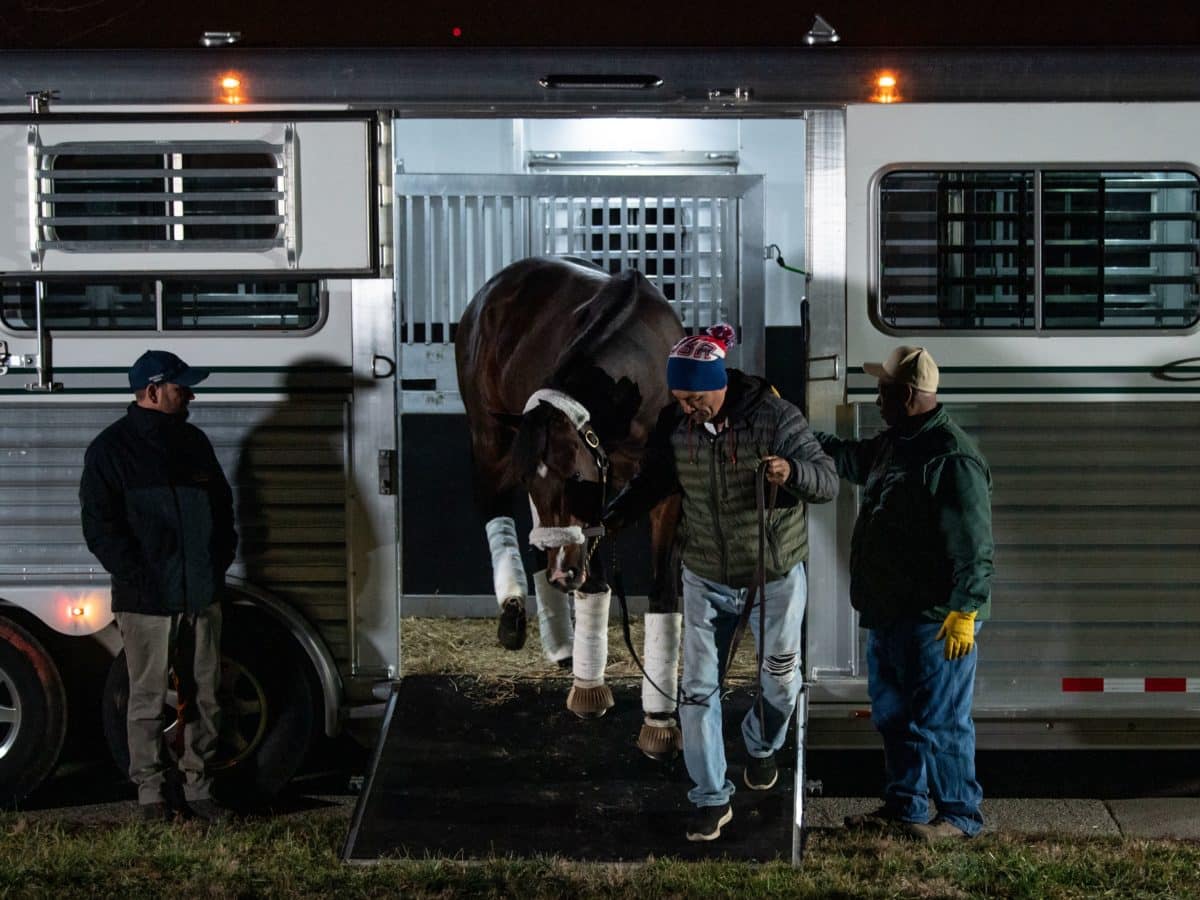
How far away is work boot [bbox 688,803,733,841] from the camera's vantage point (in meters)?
5.26

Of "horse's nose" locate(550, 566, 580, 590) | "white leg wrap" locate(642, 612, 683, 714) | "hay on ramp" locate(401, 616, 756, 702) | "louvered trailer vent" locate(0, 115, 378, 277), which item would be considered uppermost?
"louvered trailer vent" locate(0, 115, 378, 277)

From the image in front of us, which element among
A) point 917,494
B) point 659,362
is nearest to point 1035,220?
→ point 917,494

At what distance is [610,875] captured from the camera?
5070 millimetres

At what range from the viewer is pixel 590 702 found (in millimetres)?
5902

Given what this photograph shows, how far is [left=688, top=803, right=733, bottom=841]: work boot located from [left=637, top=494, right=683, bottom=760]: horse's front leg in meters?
0.37

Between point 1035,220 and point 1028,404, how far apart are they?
0.71 m

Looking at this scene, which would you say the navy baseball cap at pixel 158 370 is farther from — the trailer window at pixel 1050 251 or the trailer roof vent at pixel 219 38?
the trailer window at pixel 1050 251

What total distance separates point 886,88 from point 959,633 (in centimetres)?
213

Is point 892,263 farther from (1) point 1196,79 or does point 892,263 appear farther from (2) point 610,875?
(2) point 610,875

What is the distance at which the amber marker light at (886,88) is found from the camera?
5629mm

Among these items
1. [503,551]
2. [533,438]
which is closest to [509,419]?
[503,551]

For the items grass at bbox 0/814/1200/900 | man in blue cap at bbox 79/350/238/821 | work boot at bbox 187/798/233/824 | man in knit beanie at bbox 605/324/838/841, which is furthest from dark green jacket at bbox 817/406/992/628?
work boot at bbox 187/798/233/824

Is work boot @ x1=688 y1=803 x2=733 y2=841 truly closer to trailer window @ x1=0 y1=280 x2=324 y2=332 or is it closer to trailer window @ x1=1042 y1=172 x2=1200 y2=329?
trailer window @ x1=1042 y1=172 x2=1200 y2=329

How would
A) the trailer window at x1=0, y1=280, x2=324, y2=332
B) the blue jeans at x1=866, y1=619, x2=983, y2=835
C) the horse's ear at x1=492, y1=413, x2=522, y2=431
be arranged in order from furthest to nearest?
1. the horse's ear at x1=492, y1=413, x2=522, y2=431
2. the trailer window at x1=0, y1=280, x2=324, y2=332
3. the blue jeans at x1=866, y1=619, x2=983, y2=835
